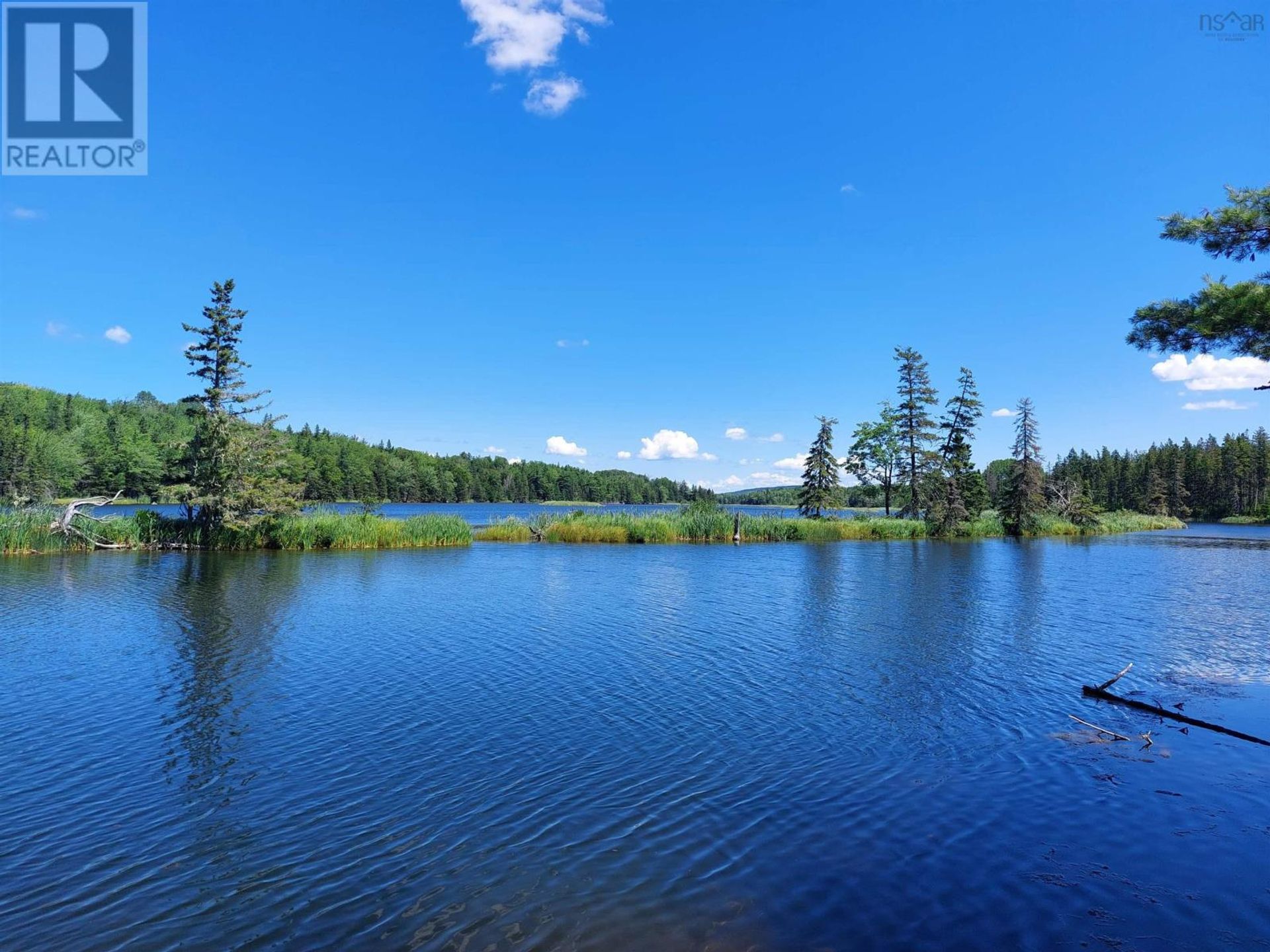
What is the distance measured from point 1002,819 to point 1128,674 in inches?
321

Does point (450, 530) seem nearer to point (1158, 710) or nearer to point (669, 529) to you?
point (669, 529)

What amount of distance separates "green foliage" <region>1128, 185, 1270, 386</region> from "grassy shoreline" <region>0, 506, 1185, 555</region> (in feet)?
123

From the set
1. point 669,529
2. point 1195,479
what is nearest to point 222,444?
point 669,529

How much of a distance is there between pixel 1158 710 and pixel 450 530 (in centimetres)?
3704

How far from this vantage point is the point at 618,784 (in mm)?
7918

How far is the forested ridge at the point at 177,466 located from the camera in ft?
236

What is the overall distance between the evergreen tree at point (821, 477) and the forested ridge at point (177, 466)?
31.3 feet

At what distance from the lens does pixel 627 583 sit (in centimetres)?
2603

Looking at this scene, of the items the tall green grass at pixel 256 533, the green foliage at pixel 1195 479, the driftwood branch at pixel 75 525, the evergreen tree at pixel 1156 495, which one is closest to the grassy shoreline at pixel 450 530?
the tall green grass at pixel 256 533

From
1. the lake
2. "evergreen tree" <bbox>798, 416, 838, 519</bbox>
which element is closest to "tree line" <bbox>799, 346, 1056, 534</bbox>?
"evergreen tree" <bbox>798, 416, 838, 519</bbox>

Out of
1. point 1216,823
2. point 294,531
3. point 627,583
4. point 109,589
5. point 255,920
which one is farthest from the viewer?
point 294,531

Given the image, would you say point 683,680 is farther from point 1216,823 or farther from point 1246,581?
point 1246,581

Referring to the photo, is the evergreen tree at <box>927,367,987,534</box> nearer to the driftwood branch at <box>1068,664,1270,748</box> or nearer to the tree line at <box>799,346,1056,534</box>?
the tree line at <box>799,346,1056,534</box>

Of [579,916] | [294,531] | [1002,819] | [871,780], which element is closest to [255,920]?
[579,916]
